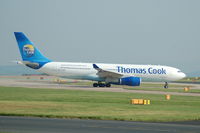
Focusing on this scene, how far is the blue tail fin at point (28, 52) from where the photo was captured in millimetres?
71312

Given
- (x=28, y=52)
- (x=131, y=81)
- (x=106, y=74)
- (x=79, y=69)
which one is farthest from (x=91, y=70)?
(x=28, y=52)

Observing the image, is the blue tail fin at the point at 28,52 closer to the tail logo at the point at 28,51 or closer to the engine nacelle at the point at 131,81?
the tail logo at the point at 28,51

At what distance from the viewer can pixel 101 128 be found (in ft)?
75.0

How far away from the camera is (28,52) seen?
71312 mm

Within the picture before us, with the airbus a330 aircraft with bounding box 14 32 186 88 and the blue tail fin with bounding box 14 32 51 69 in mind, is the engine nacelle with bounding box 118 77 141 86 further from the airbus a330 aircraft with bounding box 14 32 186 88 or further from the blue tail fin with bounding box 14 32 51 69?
the blue tail fin with bounding box 14 32 51 69

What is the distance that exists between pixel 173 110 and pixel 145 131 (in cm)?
1281

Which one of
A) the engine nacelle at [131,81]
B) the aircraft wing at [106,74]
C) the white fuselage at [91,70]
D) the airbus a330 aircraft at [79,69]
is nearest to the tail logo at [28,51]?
the airbus a330 aircraft at [79,69]

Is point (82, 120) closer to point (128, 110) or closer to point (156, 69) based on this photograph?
point (128, 110)

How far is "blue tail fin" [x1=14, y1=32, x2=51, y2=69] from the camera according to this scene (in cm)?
7131

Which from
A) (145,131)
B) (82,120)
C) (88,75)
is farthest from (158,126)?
(88,75)

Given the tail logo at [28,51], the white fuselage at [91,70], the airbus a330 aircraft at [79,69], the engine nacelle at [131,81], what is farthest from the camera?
the white fuselage at [91,70]

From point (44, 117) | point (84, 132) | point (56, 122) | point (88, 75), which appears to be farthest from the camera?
point (88, 75)

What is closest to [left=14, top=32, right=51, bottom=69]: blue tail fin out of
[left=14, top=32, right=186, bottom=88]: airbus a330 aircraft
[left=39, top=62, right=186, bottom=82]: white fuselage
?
[left=14, top=32, right=186, bottom=88]: airbus a330 aircraft

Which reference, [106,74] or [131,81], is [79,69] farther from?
[131,81]
